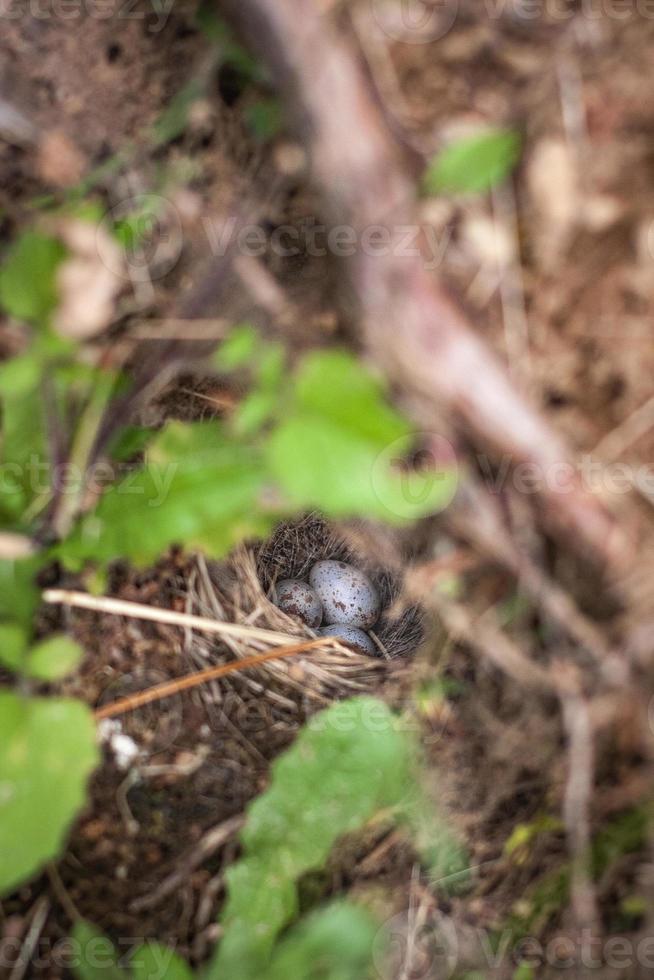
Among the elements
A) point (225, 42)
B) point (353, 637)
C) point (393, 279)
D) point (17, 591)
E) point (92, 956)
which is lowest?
point (353, 637)

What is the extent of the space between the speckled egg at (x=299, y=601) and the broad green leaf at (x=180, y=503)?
3.57 ft

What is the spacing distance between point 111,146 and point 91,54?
0.55 feet

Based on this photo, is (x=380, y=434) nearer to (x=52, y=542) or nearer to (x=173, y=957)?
(x=52, y=542)

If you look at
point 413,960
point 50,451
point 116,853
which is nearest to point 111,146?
point 50,451

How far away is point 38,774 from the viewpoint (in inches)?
38.4

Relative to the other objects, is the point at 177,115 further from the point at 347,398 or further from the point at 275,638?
the point at 275,638

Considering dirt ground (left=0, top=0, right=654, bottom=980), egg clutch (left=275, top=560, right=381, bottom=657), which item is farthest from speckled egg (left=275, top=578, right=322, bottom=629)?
dirt ground (left=0, top=0, right=654, bottom=980)

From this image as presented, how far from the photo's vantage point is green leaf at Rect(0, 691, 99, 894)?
0.94 m

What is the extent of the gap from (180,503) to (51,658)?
1.04 ft

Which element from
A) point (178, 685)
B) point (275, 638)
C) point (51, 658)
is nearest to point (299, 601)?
point (275, 638)

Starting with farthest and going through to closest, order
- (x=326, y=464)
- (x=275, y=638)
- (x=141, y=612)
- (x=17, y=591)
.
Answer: (x=275, y=638), (x=141, y=612), (x=17, y=591), (x=326, y=464)

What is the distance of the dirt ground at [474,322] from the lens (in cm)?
92

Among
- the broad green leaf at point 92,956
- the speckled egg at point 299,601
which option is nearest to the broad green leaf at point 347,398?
the broad green leaf at point 92,956

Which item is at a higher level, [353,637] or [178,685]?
[178,685]
